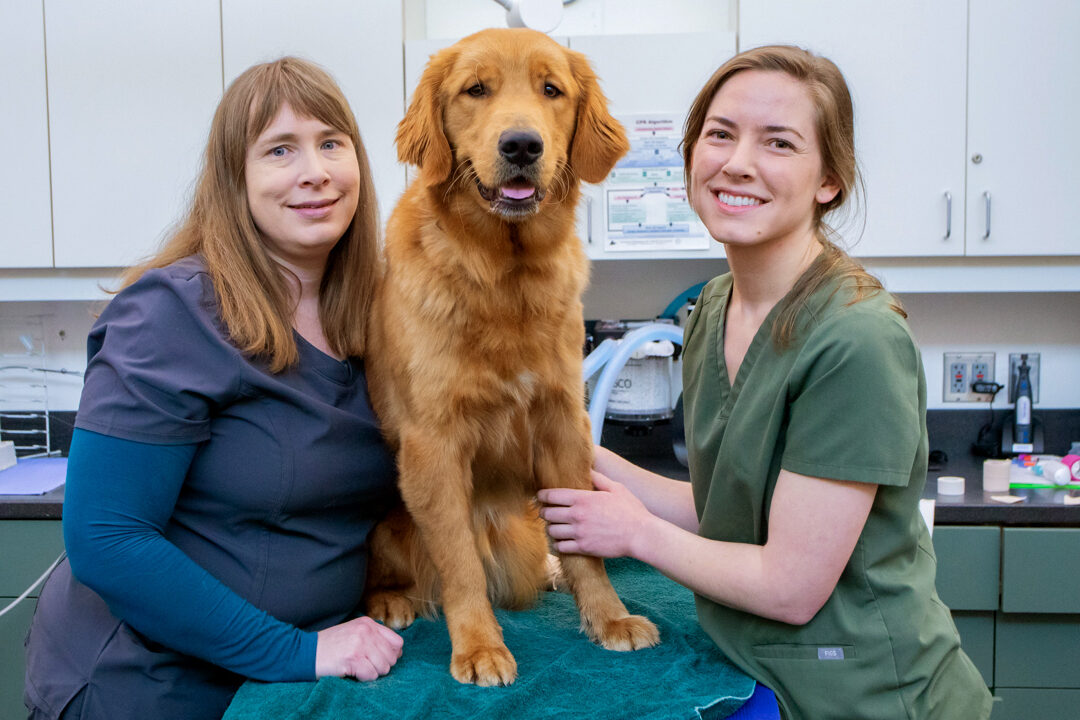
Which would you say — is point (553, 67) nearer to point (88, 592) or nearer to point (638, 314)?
point (88, 592)

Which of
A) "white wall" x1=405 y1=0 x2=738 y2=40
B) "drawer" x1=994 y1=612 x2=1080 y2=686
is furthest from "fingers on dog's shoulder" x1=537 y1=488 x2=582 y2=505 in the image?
"white wall" x1=405 y1=0 x2=738 y2=40

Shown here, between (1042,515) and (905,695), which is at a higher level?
(905,695)

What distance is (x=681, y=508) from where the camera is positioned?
4.65 ft

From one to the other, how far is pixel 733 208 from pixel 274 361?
68cm

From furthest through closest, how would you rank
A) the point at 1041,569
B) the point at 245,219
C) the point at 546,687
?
the point at 1041,569, the point at 245,219, the point at 546,687

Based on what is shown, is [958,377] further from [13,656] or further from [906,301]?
[13,656]

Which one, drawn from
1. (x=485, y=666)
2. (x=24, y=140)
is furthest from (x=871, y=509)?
(x=24, y=140)

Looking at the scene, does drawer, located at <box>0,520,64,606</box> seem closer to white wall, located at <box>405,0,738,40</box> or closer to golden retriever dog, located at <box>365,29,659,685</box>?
golden retriever dog, located at <box>365,29,659,685</box>

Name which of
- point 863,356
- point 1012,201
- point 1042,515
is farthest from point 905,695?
point 1012,201

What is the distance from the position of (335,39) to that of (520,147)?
5.03 ft

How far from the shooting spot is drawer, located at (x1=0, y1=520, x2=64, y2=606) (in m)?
2.29

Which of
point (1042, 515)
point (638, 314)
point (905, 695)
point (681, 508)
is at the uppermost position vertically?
point (638, 314)

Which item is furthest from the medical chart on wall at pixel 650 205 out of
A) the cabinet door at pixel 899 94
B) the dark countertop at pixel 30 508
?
the dark countertop at pixel 30 508

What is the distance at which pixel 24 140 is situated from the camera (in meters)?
2.55
